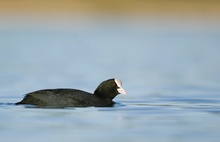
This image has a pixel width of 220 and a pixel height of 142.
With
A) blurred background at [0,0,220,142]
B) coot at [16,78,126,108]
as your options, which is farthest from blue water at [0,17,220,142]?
coot at [16,78,126,108]

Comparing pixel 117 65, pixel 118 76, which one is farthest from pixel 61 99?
pixel 117 65

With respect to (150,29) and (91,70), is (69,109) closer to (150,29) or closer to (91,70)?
(91,70)

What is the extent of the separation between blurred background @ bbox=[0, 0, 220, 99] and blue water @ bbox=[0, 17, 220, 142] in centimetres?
3

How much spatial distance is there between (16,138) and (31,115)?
2249 mm

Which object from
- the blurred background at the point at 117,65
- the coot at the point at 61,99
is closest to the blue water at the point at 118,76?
the blurred background at the point at 117,65

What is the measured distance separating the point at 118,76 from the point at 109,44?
12228 mm

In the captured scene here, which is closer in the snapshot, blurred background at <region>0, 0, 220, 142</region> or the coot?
blurred background at <region>0, 0, 220, 142</region>

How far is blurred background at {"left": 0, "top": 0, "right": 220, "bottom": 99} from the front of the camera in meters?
20.6

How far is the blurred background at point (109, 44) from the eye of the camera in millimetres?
20641

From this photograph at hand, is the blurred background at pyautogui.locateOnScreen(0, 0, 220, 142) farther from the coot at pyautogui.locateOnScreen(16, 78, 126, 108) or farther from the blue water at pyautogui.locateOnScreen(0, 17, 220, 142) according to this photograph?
the coot at pyautogui.locateOnScreen(16, 78, 126, 108)

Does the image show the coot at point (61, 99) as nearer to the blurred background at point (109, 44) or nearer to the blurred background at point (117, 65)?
the blurred background at point (117, 65)

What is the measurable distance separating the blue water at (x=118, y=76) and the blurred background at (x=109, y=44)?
3cm

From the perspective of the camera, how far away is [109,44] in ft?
112

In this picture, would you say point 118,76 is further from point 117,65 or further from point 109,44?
point 109,44
